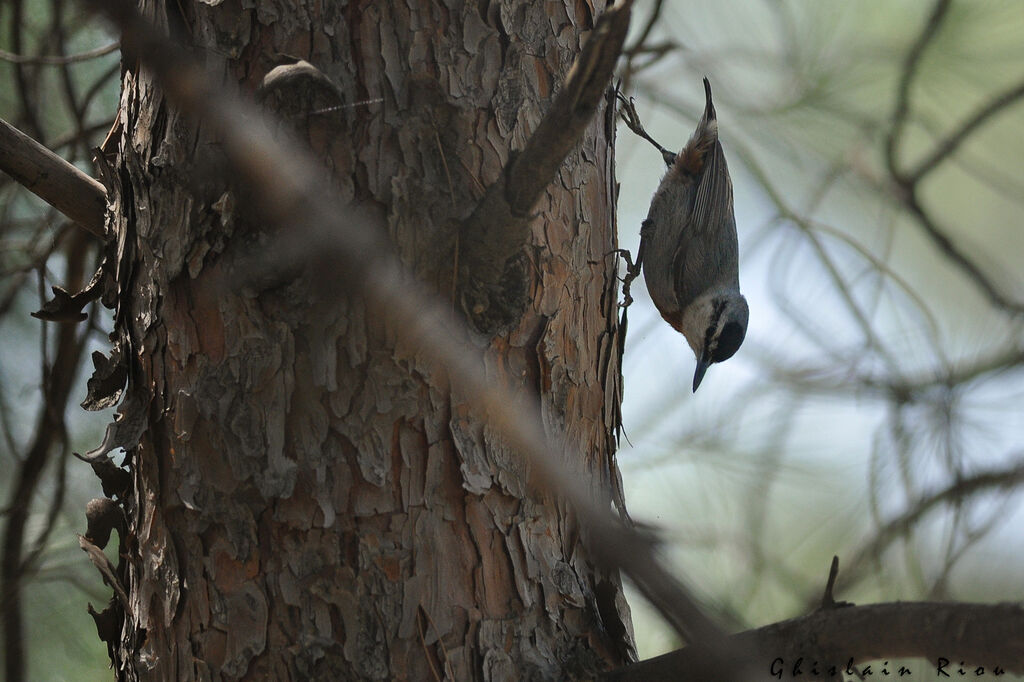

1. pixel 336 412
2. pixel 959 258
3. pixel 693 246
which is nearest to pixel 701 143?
pixel 693 246

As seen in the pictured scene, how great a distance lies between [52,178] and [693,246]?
5.98ft

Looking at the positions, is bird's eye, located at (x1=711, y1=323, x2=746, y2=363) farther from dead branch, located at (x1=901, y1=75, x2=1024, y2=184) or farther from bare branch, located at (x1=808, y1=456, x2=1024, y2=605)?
bare branch, located at (x1=808, y1=456, x2=1024, y2=605)

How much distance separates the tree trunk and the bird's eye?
123cm

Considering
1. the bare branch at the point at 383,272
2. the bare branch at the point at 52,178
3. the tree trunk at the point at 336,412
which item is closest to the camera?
the bare branch at the point at 383,272

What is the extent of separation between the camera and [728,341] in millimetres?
2303

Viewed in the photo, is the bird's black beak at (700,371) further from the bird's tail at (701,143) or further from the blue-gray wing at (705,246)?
the bird's tail at (701,143)

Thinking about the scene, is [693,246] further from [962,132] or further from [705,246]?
[962,132]

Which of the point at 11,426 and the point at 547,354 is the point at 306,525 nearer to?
the point at 547,354

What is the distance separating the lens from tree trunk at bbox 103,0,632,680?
1019 millimetres

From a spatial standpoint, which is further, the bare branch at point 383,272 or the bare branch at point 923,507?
the bare branch at point 923,507

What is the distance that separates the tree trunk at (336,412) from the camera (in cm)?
102

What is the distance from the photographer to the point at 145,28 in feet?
1.93

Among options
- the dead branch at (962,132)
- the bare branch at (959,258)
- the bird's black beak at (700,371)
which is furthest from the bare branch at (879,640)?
the bird's black beak at (700,371)

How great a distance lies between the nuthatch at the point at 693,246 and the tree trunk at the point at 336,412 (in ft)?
4.51
